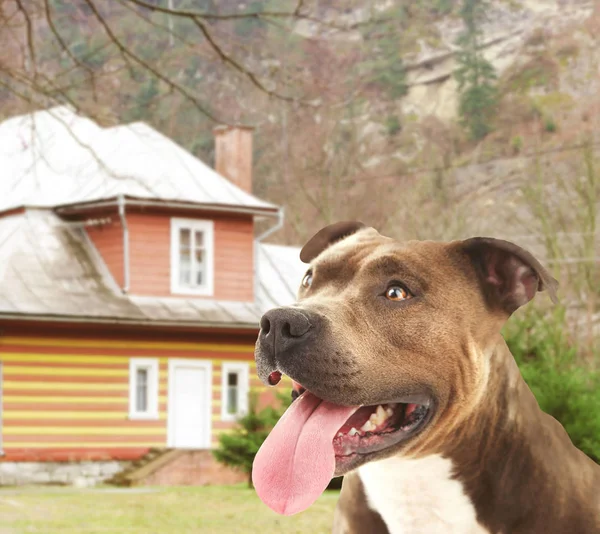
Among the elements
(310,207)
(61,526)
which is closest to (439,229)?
(310,207)

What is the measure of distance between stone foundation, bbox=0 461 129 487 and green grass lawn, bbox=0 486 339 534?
24.9 feet

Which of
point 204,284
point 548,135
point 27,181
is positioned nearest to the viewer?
point 204,284

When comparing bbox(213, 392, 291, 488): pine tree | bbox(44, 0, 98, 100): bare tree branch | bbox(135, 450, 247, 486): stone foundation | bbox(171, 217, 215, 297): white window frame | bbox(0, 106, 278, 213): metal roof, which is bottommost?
bbox(135, 450, 247, 486): stone foundation

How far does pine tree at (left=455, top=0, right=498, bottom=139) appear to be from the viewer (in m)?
56.6

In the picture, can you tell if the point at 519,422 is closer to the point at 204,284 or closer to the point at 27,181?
the point at 204,284

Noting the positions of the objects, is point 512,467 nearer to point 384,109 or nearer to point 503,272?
point 503,272

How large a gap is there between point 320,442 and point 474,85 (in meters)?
57.6

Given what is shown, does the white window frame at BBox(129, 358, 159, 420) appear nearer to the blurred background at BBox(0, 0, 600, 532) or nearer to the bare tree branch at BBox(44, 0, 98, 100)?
the blurred background at BBox(0, 0, 600, 532)

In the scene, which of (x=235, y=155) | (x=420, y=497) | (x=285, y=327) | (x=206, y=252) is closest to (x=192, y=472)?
(x=206, y=252)

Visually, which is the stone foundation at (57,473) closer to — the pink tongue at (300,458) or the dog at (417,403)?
the dog at (417,403)

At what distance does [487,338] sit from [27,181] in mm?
23612

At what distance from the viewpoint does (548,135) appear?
5456cm

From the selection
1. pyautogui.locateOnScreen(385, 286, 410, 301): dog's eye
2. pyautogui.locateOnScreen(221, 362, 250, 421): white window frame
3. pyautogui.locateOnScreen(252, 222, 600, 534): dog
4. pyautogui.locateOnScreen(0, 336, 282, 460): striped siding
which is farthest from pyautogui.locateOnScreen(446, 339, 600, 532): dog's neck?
pyautogui.locateOnScreen(221, 362, 250, 421): white window frame

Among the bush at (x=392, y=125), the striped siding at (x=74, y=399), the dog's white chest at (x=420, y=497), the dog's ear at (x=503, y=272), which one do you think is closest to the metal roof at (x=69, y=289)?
the striped siding at (x=74, y=399)
